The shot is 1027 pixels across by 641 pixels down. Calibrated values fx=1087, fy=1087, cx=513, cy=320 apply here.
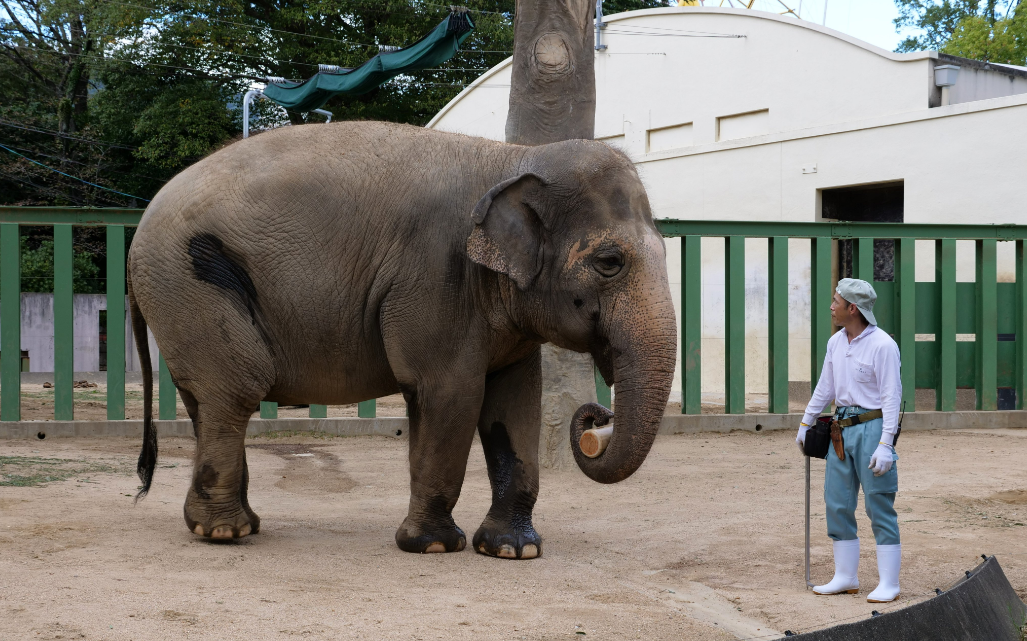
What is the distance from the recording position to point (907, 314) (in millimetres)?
12320

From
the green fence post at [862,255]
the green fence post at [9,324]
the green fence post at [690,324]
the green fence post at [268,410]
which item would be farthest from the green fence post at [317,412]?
the green fence post at [862,255]

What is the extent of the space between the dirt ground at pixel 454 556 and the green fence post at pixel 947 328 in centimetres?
313

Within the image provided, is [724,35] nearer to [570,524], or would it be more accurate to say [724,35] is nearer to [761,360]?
[761,360]

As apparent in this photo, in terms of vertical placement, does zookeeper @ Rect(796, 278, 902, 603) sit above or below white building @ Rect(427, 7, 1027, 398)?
below

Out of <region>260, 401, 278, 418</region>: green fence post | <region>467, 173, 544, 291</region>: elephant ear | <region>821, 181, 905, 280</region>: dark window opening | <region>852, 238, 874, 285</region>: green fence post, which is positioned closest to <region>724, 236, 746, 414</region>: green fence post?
<region>852, 238, 874, 285</region>: green fence post

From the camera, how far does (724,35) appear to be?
19203 mm

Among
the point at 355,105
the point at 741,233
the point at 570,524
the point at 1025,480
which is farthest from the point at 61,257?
the point at 355,105

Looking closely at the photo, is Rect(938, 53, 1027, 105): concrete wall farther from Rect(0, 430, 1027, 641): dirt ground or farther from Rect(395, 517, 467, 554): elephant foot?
Rect(395, 517, 467, 554): elephant foot

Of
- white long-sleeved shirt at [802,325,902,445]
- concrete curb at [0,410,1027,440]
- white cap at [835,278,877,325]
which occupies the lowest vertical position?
concrete curb at [0,410,1027,440]

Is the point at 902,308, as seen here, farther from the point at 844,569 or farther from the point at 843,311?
the point at 844,569

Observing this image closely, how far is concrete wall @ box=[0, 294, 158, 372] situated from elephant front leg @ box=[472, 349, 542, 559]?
16.9 metres

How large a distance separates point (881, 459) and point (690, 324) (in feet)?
23.2

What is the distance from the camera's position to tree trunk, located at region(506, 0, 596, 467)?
344 inches

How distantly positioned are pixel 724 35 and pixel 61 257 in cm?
1272
